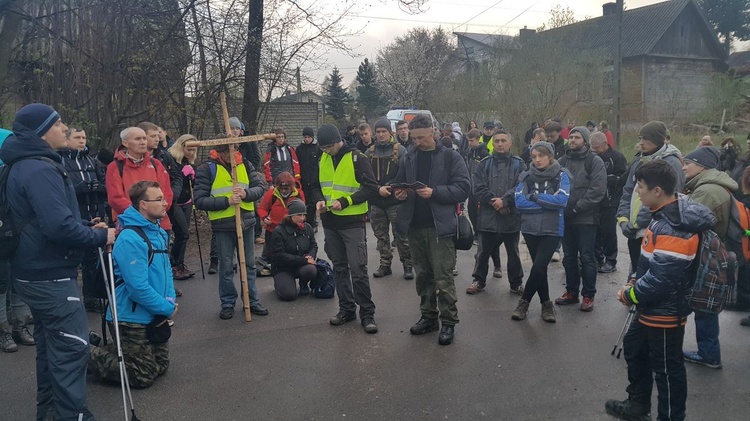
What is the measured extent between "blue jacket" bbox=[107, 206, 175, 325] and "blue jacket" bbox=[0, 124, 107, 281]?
666 millimetres

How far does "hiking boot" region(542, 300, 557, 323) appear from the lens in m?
5.89

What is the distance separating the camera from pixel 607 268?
26.1 ft

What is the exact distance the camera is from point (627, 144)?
2520 cm

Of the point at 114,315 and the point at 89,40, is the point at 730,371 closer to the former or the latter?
the point at 114,315

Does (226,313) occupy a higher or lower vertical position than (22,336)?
lower

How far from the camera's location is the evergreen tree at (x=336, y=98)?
1764 inches

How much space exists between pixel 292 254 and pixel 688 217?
4.81 m

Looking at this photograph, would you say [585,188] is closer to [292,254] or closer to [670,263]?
[670,263]

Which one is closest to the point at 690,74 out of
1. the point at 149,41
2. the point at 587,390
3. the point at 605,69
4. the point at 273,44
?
the point at 605,69

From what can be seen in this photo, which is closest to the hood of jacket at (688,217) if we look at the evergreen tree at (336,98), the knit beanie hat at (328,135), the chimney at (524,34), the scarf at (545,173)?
the scarf at (545,173)

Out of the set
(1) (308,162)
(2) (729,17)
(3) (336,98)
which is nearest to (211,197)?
(1) (308,162)

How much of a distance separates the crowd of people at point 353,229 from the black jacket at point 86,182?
0.06ft

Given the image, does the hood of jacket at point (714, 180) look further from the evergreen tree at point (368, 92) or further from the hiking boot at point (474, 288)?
the evergreen tree at point (368, 92)

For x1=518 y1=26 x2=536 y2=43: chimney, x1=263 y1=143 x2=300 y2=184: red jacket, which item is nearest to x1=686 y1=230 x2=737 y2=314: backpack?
x1=263 y1=143 x2=300 y2=184: red jacket
